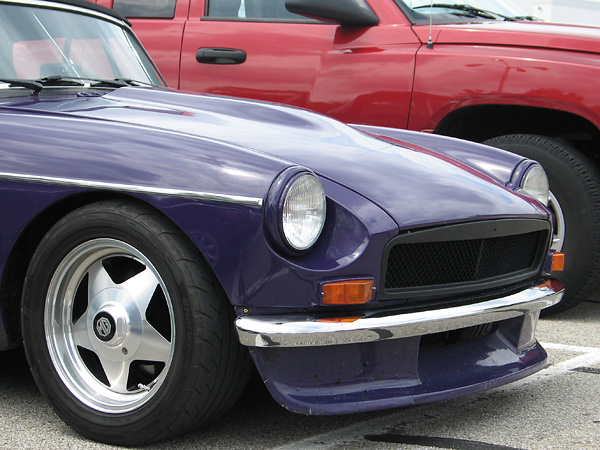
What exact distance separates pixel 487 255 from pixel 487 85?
1.96 m

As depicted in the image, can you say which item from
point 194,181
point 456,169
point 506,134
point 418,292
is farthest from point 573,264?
point 194,181

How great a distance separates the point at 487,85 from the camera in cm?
473

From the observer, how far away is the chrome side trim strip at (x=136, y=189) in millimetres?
2592

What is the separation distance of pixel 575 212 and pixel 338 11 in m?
1.63

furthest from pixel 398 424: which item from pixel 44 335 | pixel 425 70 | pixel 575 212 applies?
pixel 425 70

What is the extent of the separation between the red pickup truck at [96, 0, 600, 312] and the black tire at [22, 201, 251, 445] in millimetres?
2282

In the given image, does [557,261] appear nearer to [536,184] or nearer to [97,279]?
[536,184]

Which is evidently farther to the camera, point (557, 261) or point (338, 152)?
point (557, 261)

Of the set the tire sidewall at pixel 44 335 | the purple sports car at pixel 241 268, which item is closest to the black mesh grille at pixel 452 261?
the purple sports car at pixel 241 268

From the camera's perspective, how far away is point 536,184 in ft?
12.1

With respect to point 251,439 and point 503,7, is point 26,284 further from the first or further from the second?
point 503,7

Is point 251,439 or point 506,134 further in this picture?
point 506,134

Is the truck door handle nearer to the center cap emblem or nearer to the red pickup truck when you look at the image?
the red pickup truck

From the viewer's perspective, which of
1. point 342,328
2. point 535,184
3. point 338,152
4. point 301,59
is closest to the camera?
point 342,328
